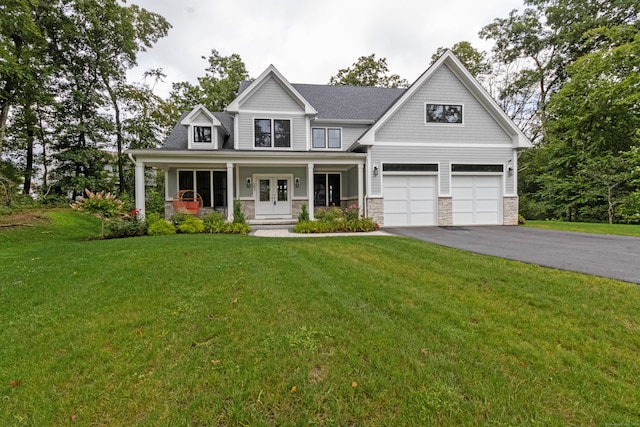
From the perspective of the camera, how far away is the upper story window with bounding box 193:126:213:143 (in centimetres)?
1377

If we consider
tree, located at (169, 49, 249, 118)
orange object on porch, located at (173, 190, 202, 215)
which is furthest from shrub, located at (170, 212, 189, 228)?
tree, located at (169, 49, 249, 118)

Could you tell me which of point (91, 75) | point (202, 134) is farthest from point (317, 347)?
point (91, 75)

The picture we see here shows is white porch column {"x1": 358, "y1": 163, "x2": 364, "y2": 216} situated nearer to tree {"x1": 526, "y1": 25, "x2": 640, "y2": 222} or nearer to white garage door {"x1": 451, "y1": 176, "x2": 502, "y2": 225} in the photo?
white garage door {"x1": 451, "y1": 176, "x2": 502, "y2": 225}

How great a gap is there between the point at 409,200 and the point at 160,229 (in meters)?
9.62

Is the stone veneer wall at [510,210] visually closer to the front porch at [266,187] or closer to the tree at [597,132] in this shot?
the front porch at [266,187]

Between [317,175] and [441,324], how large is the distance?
12.6 m

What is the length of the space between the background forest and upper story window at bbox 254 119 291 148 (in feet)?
33.9

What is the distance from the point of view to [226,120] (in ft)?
53.3

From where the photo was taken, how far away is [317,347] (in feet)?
8.80

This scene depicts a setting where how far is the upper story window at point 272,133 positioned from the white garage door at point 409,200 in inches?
202

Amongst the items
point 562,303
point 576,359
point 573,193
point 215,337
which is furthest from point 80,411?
point 573,193

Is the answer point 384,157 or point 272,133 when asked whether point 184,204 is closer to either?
point 272,133

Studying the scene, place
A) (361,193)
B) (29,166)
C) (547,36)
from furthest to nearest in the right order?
(547,36) < (29,166) < (361,193)

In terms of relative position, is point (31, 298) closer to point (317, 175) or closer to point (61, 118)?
point (317, 175)
